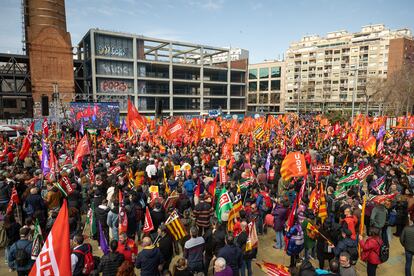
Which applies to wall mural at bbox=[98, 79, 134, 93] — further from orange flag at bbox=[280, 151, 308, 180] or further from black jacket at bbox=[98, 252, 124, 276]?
black jacket at bbox=[98, 252, 124, 276]

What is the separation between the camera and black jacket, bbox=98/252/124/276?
15.5 ft

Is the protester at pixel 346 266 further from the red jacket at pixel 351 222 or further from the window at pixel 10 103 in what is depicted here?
the window at pixel 10 103

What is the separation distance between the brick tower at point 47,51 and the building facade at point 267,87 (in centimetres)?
5799

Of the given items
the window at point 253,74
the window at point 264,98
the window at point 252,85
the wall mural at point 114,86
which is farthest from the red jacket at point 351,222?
the window at point 253,74

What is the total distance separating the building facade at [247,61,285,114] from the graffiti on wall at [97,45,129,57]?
1911 inches

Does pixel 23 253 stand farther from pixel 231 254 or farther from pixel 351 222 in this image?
pixel 351 222

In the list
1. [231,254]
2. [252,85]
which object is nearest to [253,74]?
[252,85]

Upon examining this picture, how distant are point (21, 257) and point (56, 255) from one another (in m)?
2.07

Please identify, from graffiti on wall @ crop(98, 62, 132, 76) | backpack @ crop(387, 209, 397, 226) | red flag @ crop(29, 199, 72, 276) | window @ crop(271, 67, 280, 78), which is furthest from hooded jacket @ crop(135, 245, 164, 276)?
window @ crop(271, 67, 280, 78)

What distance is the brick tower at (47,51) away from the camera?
141ft

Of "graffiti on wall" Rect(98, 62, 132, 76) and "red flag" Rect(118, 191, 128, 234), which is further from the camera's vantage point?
"graffiti on wall" Rect(98, 62, 132, 76)

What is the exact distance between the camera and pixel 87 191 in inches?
385

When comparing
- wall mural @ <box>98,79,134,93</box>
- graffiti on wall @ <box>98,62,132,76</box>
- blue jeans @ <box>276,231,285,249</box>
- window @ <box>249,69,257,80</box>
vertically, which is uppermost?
window @ <box>249,69,257,80</box>

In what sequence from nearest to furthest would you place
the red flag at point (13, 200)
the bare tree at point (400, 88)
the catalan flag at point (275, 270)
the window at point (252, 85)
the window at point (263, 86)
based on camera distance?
1. the catalan flag at point (275, 270)
2. the red flag at point (13, 200)
3. the bare tree at point (400, 88)
4. the window at point (263, 86)
5. the window at point (252, 85)
